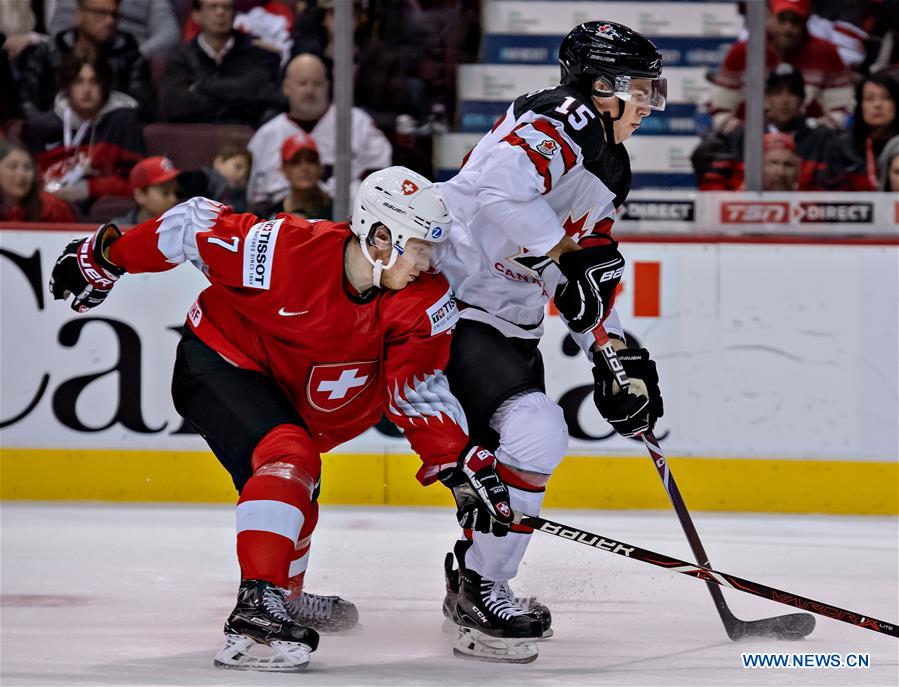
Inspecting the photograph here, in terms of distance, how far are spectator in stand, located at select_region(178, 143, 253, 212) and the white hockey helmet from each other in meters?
2.36

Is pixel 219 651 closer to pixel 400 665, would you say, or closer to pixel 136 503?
pixel 400 665

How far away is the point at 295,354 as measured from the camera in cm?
316

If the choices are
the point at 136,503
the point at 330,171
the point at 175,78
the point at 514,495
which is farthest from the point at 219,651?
the point at 175,78

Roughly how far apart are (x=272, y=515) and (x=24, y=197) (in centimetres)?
287

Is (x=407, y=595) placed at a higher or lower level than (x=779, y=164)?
lower

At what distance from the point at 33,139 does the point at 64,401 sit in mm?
987

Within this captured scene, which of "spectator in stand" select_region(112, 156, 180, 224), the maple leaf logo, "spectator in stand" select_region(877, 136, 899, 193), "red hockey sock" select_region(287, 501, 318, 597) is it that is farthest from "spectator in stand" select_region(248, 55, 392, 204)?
"red hockey sock" select_region(287, 501, 318, 597)

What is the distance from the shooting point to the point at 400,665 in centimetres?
310

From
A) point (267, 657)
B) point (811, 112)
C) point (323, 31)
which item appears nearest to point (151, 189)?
point (323, 31)

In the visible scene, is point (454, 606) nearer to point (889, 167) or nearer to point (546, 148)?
point (546, 148)

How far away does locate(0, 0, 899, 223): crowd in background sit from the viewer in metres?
5.28

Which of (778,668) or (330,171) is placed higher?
(330,171)

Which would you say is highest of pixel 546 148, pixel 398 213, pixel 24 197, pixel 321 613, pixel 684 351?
pixel 546 148

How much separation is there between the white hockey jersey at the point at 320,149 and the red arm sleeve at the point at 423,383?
2292 mm
